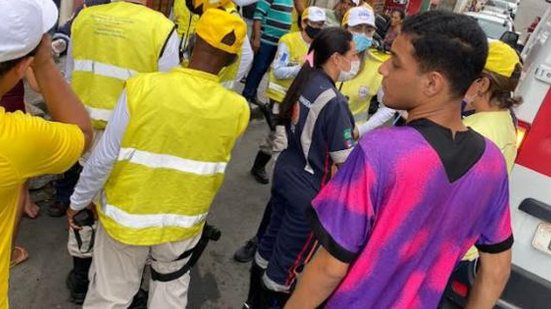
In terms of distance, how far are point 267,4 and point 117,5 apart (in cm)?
337

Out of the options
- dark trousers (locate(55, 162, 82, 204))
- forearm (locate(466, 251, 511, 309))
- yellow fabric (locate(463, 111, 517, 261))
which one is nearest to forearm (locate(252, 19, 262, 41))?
dark trousers (locate(55, 162, 82, 204))

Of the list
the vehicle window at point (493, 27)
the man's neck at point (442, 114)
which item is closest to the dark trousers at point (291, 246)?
the man's neck at point (442, 114)

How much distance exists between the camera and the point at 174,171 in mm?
2260

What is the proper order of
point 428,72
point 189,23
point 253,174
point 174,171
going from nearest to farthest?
point 428,72
point 174,171
point 189,23
point 253,174

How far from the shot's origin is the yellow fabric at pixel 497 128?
247cm

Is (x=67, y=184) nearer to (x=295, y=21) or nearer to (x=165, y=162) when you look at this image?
(x=165, y=162)

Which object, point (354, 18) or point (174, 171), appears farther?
point (354, 18)

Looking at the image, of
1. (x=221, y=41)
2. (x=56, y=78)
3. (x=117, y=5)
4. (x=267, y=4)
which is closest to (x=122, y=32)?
(x=117, y=5)

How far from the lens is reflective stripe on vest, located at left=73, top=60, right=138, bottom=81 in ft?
9.66

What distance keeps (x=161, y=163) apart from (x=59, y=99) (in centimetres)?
70

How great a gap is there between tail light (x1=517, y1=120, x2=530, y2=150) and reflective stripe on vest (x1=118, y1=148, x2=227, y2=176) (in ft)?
5.55

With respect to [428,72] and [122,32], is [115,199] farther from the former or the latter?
[428,72]

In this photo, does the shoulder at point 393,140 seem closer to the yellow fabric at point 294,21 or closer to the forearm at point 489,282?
the forearm at point 489,282

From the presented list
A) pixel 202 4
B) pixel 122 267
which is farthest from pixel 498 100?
pixel 202 4
